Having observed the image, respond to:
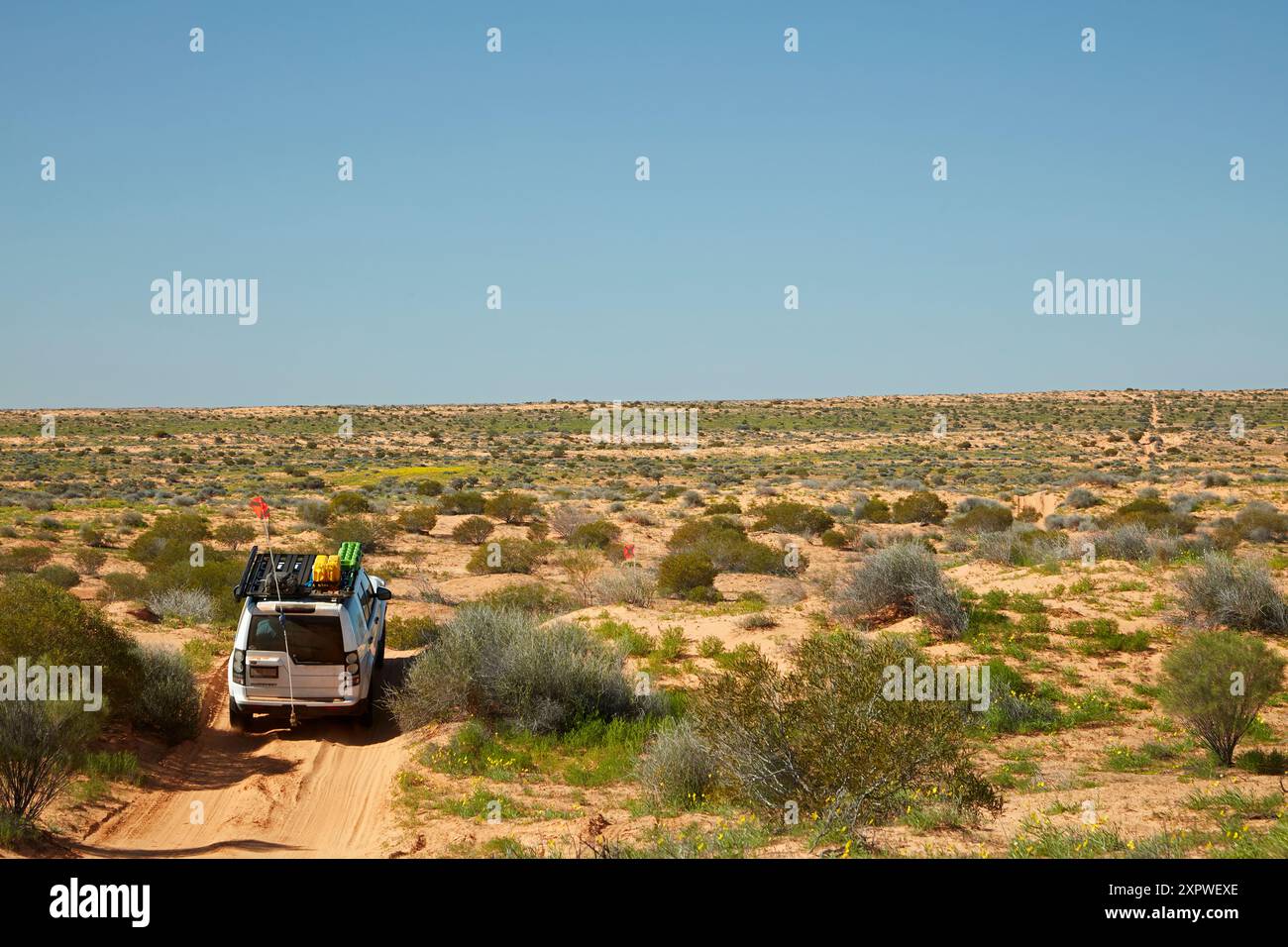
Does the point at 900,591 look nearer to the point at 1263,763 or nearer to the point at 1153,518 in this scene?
the point at 1263,763

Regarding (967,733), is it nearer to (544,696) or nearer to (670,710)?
(670,710)

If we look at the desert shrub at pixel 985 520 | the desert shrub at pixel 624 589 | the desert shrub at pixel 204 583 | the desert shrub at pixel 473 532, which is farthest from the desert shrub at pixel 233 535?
the desert shrub at pixel 985 520

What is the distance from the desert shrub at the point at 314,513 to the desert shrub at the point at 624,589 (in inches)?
596

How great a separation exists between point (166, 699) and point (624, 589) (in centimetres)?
985

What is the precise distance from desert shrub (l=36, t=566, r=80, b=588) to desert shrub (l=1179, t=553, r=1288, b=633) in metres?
21.1

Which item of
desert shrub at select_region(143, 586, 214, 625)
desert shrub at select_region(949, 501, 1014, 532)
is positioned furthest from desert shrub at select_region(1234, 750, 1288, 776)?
desert shrub at select_region(949, 501, 1014, 532)

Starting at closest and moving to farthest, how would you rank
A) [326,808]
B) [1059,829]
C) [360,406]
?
1. [1059,829]
2. [326,808]
3. [360,406]

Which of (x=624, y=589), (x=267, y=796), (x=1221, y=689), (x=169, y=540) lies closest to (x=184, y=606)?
(x=169, y=540)

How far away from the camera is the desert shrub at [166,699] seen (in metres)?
10.6

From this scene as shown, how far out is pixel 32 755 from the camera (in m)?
7.52

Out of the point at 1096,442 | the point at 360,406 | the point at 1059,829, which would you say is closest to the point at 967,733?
the point at 1059,829

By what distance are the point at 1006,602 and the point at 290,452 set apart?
63577 millimetres

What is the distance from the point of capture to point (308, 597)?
10.6 m

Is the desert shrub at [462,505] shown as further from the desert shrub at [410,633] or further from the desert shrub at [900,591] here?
the desert shrub at [900,591]
